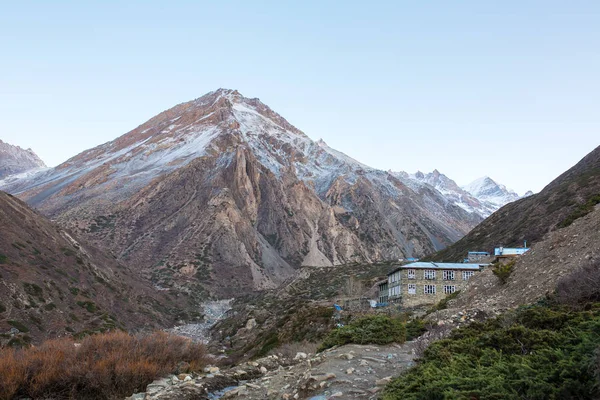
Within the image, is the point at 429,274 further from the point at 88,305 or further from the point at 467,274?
the point at 88,305

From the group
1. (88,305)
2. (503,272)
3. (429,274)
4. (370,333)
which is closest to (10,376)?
(370,333)

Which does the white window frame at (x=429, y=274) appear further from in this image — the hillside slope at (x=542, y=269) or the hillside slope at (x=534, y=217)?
the hillside slope at (x=534, y=217)

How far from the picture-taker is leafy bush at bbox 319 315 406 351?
56.1 feet

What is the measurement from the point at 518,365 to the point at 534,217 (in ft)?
276

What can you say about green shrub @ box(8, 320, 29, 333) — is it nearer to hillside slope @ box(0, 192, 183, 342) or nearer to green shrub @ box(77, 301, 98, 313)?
hillside slope @ box(0, 192, 183, 342)

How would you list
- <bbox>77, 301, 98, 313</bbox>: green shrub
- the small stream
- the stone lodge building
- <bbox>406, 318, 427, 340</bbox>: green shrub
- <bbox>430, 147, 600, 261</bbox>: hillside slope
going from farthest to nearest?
the small stream → <bbox>430, 147, 600, 261</bbox>: hillside slope → <bbox>77, 301, 98, 313</bbox>: green shrub → the stone lodge building → <bbox>406, 318, 427, 340</bbox>: green shrub

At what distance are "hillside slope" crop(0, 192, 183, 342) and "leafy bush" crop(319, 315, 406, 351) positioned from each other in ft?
123

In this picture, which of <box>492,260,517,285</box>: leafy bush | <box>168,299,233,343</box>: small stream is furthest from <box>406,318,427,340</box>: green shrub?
<box>168,299,233,343</box>: small stream

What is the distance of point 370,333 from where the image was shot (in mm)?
17359

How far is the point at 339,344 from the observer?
17.6 metres

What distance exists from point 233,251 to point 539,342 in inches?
5911

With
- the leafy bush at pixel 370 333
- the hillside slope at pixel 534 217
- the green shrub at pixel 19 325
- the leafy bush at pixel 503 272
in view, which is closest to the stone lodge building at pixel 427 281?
the leafy bush at pixel 503 272

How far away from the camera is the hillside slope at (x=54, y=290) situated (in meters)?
50.3

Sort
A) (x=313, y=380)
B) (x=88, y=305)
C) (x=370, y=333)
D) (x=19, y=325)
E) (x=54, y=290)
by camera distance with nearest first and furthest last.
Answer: (x=313, y=380)
(x=370, y=333)
(x=19, y=325)
(x=54, y=290)
(x=88, y=305)
